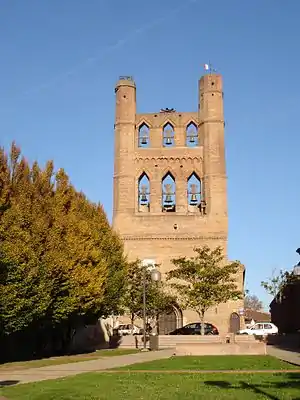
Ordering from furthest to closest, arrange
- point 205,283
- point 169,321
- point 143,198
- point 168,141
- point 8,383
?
1. point 168,141
2. point 143,198
3. point 169,321
4. point 205,283
5. point 8,383

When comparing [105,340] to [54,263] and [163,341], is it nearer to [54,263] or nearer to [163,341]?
[163,341]

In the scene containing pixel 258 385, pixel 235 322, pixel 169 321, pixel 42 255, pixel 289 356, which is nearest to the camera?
pixel 258 385

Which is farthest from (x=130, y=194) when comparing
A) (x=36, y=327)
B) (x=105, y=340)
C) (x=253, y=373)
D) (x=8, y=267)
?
(x=253, y=373)

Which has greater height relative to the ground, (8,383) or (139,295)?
(139,295)

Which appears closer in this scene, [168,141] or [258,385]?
[258,385]

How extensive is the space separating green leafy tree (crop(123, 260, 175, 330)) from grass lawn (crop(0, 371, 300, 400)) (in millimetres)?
28181

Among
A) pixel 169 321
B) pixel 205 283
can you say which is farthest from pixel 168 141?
pixel 205 283

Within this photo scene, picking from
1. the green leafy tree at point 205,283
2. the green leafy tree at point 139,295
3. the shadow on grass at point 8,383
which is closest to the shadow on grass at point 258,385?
the shadow on grass at point 8,383

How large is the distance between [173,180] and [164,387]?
47.5m

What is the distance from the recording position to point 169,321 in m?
57.9

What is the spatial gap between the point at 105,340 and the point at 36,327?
21.9 meters

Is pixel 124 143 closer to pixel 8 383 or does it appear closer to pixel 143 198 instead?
pixel 143 198

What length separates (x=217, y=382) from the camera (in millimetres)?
15328

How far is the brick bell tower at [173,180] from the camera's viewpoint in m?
58.8
